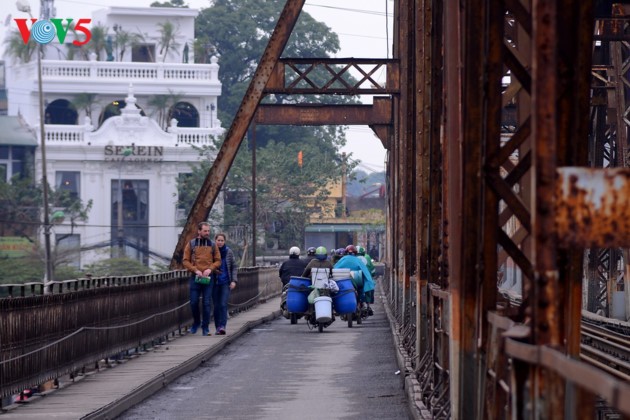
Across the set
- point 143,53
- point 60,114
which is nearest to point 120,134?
point 60,114

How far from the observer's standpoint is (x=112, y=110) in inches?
Answer: 3548

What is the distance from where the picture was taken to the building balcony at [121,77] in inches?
3457

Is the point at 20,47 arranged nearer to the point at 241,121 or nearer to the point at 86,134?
the point at 86,134

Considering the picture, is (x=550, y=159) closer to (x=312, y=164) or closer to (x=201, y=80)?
(x=312, y=164)

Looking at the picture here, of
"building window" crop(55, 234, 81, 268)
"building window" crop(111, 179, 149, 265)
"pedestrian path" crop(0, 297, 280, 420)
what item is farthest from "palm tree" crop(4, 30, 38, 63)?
"pedestrian path" crop(0, 297, 280, 420)

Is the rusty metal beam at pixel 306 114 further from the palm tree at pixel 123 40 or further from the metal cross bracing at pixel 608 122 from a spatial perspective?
the palm tree at pixel 123 40

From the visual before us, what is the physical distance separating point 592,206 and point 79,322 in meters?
10.4

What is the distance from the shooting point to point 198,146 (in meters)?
83.8

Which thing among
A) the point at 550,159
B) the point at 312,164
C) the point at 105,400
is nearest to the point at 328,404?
the point at 105,400

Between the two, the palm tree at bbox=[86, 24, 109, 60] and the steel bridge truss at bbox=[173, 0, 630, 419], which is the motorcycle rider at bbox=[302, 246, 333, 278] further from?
the palm tree at bbox=[86, 24, 109, 60]

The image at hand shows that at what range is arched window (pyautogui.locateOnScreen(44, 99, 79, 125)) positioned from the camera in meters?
89.8

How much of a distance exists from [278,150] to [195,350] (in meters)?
64.1

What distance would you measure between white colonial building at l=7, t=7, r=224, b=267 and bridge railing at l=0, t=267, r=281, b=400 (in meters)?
56.9

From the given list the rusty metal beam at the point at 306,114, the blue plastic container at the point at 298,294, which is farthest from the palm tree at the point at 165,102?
the blue plastic container at the point at 298,294
